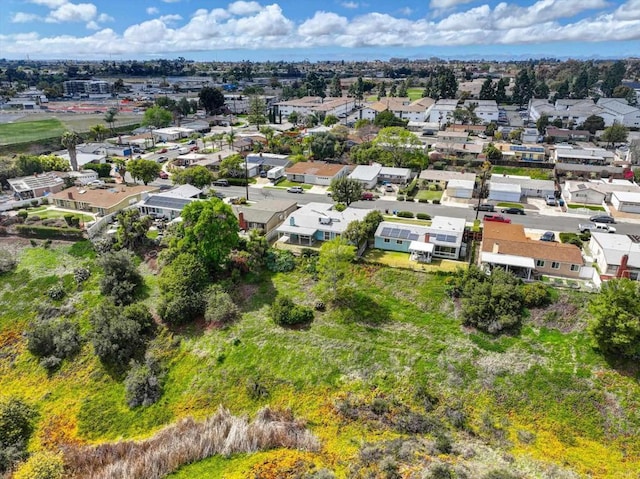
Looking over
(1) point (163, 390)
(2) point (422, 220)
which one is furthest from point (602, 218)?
(1) point (163, 390)

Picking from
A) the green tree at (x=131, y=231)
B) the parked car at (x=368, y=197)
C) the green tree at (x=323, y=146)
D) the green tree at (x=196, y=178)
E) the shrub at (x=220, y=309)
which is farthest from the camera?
the green tree at (x=323, y=146)

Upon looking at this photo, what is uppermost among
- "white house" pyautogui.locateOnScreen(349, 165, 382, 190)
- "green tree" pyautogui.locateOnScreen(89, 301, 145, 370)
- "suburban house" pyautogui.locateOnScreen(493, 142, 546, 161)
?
"suburban house" pyautogui.locateOnScreen(493, 142, 546, 161)

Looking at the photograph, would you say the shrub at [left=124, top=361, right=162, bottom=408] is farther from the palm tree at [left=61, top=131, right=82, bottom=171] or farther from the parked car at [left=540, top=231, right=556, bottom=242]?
the palm tree at [left=61, top=131, right=82, bottom=171]

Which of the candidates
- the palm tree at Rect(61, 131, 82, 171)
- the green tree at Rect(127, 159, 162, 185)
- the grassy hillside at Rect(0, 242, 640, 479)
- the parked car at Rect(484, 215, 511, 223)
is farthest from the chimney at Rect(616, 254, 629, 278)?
the palm tree at Rect(61, 131, 82, 171)

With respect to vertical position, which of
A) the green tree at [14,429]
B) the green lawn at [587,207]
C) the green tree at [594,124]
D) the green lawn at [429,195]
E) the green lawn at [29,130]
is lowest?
the green tree at [14,429]

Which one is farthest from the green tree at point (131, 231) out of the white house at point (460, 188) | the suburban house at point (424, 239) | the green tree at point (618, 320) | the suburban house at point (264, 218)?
the green tree at point (618, 320)

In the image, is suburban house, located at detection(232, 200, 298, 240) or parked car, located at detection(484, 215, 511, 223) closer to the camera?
suburban house, located at detection(232, 200, 298, 240)

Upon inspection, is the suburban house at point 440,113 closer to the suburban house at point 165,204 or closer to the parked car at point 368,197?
the parked car at point 368,197
